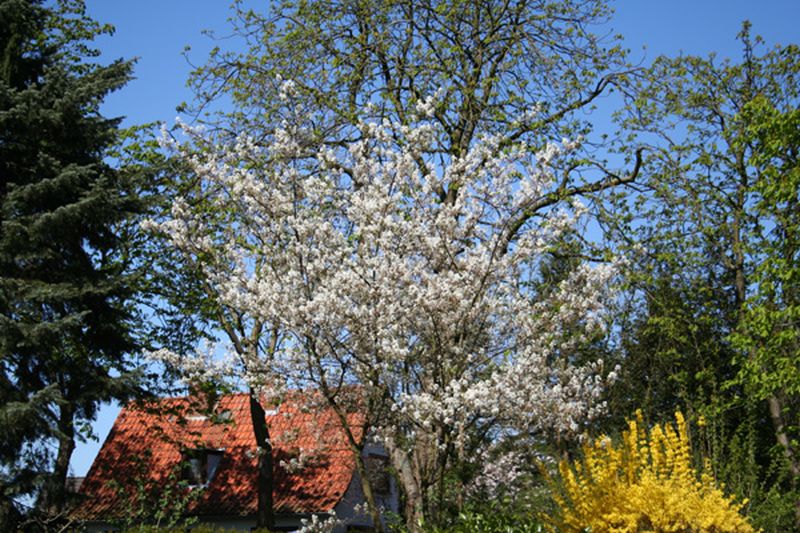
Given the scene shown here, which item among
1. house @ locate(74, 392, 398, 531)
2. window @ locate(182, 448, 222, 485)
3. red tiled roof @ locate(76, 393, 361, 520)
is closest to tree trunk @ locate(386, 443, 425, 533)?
red tiled roof @ locate(76, 393, 361, 520)

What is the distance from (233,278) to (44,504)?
232 inches

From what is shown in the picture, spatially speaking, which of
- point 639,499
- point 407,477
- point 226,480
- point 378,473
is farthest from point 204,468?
point 639,499

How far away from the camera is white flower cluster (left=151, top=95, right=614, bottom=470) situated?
26.4 feet

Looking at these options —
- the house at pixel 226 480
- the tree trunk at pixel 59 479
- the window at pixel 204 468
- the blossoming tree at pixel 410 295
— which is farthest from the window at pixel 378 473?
the blossoming tree at pixel 410 295

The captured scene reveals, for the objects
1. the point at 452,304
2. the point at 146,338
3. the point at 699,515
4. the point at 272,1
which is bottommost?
the point at 699,515

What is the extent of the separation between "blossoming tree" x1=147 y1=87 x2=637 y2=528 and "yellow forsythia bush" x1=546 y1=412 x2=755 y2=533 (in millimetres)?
1030

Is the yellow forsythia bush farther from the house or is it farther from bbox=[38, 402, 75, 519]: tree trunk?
the house

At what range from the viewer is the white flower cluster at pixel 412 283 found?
8.05 meters

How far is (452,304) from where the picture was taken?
824cm

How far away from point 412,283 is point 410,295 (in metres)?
0.26

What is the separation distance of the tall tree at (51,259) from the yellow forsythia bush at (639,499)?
7.23m

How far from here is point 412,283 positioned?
8367 millimetres

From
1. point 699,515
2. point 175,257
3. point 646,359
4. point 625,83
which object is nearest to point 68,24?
point 175,257

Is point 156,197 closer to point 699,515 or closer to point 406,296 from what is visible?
point 406,296
